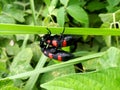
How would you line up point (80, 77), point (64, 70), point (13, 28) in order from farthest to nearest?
point (64, 70) → point (13, 28) → point (80, 77)

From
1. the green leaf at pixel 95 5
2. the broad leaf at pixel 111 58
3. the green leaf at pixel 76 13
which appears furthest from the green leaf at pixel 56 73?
the broad leaf at pixel 111 58

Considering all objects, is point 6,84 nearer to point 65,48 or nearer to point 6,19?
point 65,48

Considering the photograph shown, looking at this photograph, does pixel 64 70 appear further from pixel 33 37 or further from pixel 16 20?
pixel 16 20

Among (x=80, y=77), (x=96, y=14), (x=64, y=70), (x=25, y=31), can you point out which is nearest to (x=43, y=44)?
(x=64, y=70)

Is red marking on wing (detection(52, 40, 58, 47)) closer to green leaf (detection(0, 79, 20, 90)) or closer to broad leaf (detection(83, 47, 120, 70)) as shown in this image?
green leaf (detection(0, 79, 20, 90))

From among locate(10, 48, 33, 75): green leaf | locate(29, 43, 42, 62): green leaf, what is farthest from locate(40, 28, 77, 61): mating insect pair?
locate(29, 43, 42, 62): green leaf

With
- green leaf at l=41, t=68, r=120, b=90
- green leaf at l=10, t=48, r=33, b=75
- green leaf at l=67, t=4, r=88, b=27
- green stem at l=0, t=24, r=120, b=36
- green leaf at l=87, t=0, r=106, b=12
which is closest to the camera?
green leaf at l=41, t=68, r=120, b=90

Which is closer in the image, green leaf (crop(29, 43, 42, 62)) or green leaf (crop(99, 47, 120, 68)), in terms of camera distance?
green leaf (crop(99, 47, 120, 68))
